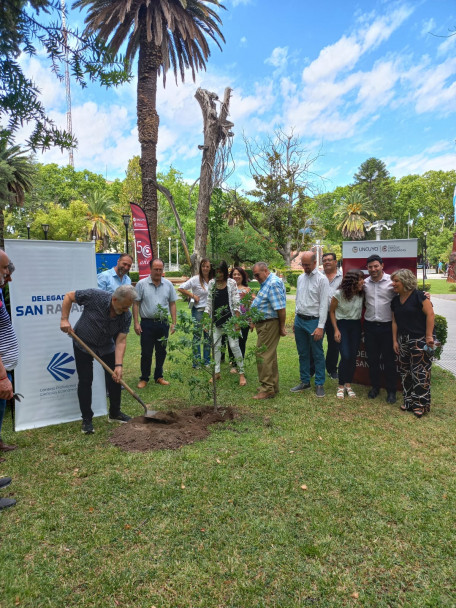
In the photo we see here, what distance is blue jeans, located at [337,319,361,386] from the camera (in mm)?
A: 5121

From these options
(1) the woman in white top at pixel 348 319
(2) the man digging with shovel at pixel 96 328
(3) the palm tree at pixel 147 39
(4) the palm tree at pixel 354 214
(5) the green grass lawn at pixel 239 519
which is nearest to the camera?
(5) the green grass lawn at pixel 239 519

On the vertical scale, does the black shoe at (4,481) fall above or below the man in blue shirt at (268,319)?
below

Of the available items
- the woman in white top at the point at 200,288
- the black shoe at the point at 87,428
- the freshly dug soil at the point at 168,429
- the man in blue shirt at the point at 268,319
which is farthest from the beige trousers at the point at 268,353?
the black shoe at the point at 87,428

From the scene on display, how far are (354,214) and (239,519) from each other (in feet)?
167

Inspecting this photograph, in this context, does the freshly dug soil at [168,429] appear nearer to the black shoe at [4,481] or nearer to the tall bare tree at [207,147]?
the black shoe at [4,481]

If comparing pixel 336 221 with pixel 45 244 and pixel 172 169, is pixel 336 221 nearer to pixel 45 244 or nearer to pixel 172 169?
pixel 172 169

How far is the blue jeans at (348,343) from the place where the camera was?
5.12 metres

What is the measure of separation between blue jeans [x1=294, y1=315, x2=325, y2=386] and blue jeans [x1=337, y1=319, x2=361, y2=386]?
296 mm

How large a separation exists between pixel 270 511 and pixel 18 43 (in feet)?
9.62

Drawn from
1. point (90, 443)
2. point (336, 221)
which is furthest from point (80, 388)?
point (336, 221)

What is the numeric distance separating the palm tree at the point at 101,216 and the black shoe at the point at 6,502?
4007cm

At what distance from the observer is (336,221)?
5397 centimetres

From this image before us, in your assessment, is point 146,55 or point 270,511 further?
point 146,55

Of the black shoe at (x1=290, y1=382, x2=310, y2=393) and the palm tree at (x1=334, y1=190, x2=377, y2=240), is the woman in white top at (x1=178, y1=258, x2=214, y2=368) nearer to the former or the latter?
the black shoe at (x1=290, y1=382, x2=310, y2=393)
